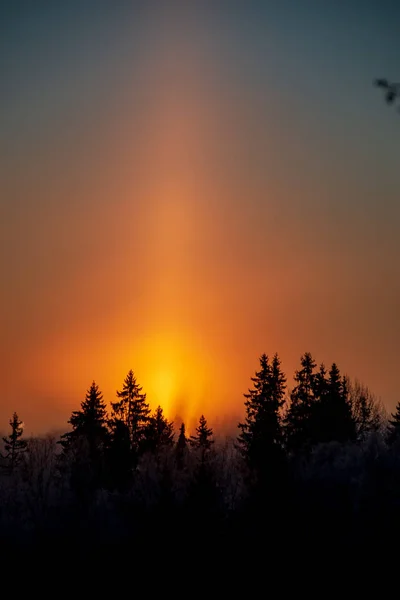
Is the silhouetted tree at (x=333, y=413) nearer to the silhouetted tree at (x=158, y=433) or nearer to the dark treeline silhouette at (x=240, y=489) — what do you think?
the dark treeline silhouette at (x=240, y=489)

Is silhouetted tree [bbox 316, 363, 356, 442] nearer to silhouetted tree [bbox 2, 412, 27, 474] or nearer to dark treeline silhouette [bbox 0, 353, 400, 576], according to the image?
dark treeline silhouette [bbox 0, 353, 400, 576]

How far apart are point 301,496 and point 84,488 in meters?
18.8

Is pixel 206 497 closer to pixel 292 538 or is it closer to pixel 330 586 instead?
pixel 292 538

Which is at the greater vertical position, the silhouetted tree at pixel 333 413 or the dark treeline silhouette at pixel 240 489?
the silhouetted tree at pixel 333 413

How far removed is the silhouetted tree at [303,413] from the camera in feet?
216

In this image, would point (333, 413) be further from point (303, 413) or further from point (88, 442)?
point (88, 442)

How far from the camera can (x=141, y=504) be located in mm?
56094

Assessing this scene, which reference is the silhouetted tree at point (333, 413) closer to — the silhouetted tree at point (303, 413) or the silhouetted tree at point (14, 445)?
the silhouetted tree at point (303, 413)

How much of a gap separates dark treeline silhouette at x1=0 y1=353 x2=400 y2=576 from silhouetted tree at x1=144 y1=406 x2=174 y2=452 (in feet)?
7.94

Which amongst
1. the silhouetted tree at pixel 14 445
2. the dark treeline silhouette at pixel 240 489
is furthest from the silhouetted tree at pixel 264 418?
the silhouetted tree at pixel 14 445

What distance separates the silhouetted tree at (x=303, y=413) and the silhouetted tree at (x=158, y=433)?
12.1 m

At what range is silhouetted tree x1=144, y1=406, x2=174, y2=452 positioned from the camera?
73.9m

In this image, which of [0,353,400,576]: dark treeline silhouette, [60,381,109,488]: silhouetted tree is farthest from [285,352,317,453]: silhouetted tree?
[60,381,109,488]: silhouetted tree

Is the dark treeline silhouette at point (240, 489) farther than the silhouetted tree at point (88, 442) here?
No
